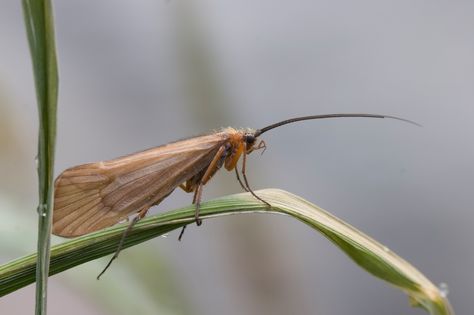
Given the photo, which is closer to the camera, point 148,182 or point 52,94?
point 52,94

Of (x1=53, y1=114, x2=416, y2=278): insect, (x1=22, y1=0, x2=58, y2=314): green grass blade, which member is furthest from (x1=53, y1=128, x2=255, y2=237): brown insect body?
(x1=22, y1=0, x2=58, y2=314): green grass blade

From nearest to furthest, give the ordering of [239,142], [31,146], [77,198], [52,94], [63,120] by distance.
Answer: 1. [52,94]
2. [77,198]
3. [239,142]
4. [31,146]
5. [63,120]

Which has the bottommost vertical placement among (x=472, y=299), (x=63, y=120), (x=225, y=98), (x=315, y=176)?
(x=472, y=299)

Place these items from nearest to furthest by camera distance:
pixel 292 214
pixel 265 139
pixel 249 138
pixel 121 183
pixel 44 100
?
pixel 44 100, pixel 292 214, pixel 121 183, pixel 249 138, pixel 265 139

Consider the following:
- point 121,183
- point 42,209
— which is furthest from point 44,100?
point 121,183

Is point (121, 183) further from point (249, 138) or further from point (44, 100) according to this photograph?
point (44, 100)

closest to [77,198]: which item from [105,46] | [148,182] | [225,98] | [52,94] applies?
[148,182]

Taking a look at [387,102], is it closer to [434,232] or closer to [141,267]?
[434,232]

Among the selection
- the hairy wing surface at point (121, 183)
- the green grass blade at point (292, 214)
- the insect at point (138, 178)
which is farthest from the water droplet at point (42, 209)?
the hairy wing surface at point (121, 183)
